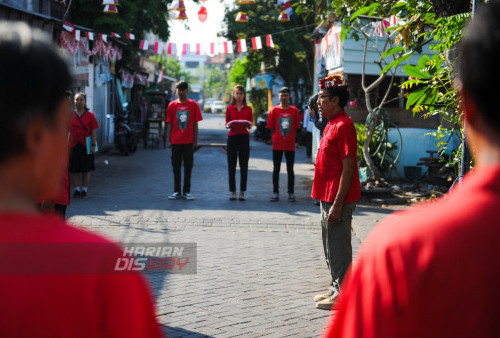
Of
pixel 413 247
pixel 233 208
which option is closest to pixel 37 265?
pixel 413 247

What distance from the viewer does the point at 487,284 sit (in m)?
1.42


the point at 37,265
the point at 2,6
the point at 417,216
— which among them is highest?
the point at 2,6

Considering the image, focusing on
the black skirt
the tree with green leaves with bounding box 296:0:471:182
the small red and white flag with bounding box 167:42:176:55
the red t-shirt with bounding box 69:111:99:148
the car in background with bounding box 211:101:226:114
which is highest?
the small red and white flag with bounding box 167:42:176:55

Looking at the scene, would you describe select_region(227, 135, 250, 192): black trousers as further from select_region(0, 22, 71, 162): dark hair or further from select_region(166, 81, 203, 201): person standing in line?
select_region(0, 22, 71, 162): dark hair

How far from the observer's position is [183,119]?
11992 mm

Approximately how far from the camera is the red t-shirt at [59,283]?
1.39m

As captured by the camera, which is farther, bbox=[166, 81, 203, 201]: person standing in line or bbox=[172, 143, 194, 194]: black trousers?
bbox=[172, 143, 194, 194]: black trousers

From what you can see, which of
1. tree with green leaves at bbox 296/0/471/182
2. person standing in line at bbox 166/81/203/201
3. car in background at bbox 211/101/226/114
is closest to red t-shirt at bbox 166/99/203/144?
person standing in line at bbox 166/81/203/201

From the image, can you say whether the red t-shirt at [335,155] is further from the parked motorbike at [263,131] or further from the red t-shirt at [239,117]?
the parked motorbike at [263,131]

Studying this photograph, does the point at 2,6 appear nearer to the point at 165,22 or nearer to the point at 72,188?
the point at 72,188

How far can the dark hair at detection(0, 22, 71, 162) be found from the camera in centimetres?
144

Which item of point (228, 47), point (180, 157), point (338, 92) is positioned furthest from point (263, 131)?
point (338, 92)

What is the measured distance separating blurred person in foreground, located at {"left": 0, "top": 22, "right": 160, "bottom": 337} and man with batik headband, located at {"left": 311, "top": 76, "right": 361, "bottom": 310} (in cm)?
415

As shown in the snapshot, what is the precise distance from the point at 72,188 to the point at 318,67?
10.6 metres
